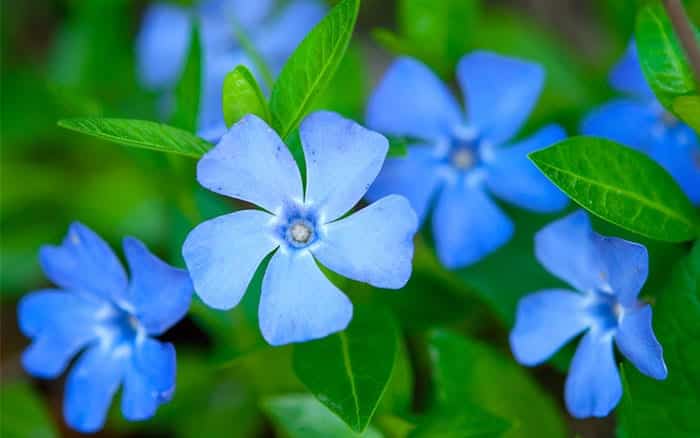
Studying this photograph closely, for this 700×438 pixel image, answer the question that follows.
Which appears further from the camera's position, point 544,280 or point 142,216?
point 142,216

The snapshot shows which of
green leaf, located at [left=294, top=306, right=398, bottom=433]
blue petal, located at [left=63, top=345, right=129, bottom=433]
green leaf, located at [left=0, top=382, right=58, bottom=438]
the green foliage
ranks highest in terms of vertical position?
the green foliage

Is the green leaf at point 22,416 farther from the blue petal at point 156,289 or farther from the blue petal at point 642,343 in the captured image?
the blue petal at point 642,343

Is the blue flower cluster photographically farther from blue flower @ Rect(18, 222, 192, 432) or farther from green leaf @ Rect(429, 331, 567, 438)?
green leaf @ Rect(429, 331, 567, 438)

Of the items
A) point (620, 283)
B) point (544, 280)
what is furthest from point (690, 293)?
point (544, 280)

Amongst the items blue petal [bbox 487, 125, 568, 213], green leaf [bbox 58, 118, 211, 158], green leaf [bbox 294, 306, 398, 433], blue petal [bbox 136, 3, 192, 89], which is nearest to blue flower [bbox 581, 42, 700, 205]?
blue petal [bbox 487, 125, 568, 213]

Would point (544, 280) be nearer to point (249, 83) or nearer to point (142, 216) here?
point (249, 83)
